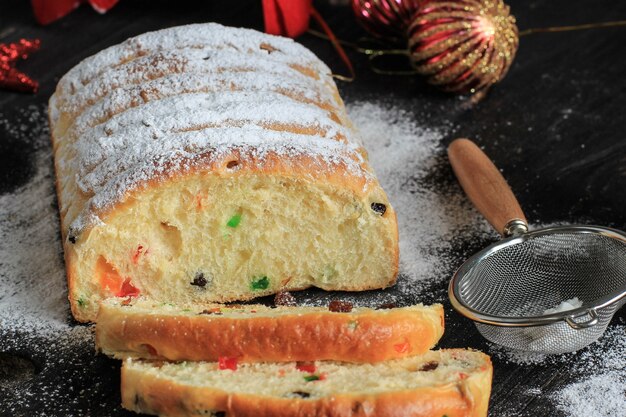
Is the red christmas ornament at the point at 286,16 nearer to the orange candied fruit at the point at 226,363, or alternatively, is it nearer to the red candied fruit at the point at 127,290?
the red candied fruit at the point at 127,290

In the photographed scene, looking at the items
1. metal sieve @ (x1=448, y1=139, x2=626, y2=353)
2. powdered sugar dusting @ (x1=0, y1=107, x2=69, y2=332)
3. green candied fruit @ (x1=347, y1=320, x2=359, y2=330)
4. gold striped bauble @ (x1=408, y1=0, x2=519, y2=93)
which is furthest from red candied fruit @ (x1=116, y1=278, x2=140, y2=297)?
gold striped bauble @ (x1=408, y1=0, x2=519, y2=93)

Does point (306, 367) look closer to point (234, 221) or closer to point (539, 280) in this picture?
point (234, 221)

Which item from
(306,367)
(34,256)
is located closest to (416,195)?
(306,367)

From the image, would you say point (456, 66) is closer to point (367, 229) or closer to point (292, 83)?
point (292, 83)

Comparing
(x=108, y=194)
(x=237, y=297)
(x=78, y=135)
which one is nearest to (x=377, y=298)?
(x=237, y=297)

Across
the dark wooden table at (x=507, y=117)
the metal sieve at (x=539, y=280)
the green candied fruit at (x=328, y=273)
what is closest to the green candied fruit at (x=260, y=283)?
the green candied fruit at (x=328, y=273)

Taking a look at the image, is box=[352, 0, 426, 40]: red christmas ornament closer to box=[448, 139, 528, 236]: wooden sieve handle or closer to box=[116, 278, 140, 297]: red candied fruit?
box=[448, 139, 528, 236]: wooden sieve handle

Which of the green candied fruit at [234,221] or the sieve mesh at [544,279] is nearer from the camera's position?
the sieve mesh at [544,279]
